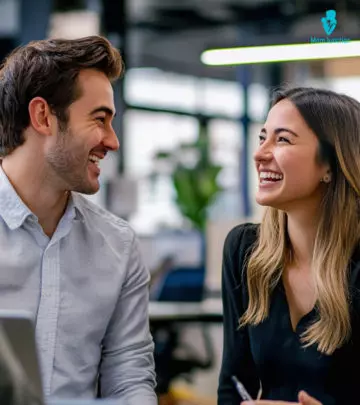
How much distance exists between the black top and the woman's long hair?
26 mm

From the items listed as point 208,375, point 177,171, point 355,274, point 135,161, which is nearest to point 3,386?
point 355,274

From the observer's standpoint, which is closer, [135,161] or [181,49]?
[135,161]

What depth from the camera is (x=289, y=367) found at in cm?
211

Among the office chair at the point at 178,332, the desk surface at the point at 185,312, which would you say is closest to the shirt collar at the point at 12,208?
the desk surface at the point at 185,312

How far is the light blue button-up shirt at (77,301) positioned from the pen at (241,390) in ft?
0.69

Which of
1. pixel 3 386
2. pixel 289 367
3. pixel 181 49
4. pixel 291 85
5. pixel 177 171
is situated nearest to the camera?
pixel 3 386

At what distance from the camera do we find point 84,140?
2.16 meters

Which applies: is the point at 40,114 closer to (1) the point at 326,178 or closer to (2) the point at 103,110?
(2) the point at 103,110

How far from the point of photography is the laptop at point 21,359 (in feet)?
4.13

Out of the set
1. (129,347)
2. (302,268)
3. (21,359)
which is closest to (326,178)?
(302,268)

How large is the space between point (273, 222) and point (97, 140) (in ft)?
1.72

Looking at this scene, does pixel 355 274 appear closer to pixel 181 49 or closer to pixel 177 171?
pixel 177 171

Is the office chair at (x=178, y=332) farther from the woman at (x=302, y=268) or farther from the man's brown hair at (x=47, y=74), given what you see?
the man's brown hair at (x=47, y=74)

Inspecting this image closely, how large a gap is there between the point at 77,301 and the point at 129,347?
18 centimetres
